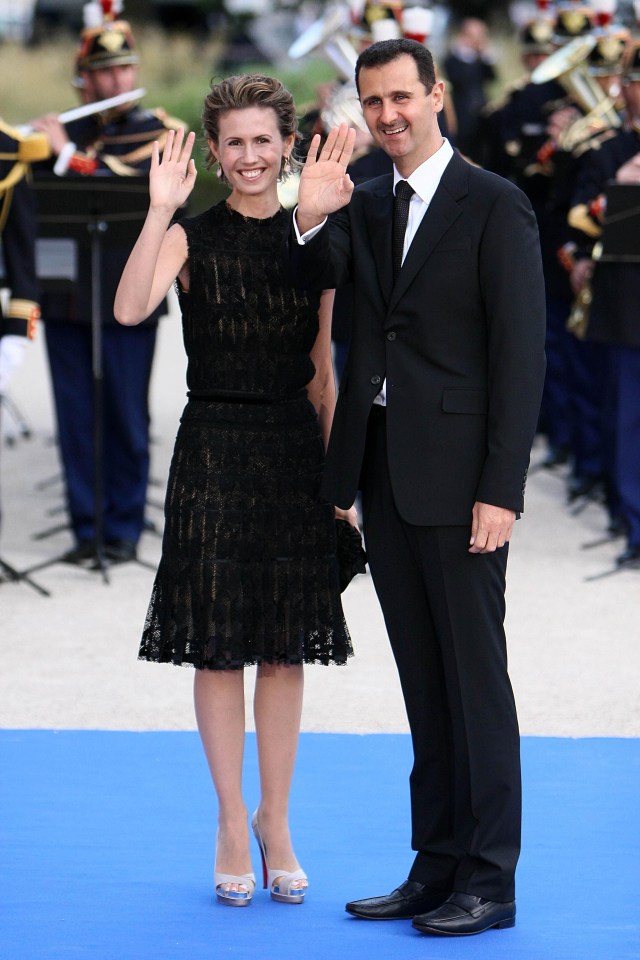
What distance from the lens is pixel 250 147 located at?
3924 millimetres

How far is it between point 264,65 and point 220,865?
22.1 m

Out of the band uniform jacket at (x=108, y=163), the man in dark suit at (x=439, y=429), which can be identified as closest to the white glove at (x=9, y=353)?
the band uniform jacket at (x=108, y=163)

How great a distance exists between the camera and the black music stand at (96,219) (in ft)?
23.5

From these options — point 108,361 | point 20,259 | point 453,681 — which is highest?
point 20,259

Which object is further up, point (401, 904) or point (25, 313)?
point (25, 313)

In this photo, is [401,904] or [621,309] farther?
[621,309]

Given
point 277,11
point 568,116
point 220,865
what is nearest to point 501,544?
point 220,865

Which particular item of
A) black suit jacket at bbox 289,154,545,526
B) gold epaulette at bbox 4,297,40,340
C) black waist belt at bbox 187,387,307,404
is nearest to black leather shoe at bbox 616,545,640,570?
gold epaulette at bbox 4,297,40,340

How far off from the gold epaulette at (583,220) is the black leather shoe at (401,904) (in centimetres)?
470

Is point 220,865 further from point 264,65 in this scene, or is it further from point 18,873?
point 264,65

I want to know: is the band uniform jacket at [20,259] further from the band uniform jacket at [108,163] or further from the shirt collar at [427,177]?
the shirt collar at [427,177]

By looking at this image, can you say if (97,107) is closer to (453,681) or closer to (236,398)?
(236,398)

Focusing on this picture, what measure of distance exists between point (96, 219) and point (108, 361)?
0.85 meters

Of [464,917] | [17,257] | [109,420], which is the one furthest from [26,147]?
[464,917]
